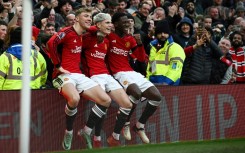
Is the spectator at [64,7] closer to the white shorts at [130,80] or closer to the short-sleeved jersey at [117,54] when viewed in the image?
the short-sleeved jersey at [117,54]

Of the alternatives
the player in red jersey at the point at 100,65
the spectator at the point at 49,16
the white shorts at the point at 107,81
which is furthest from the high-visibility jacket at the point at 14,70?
the spectator at the point at 49,16

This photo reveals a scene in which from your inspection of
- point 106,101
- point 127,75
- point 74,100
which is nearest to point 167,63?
point 127,75

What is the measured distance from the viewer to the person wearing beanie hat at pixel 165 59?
13281mm

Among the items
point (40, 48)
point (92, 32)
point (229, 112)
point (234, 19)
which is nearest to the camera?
point (92, 32)

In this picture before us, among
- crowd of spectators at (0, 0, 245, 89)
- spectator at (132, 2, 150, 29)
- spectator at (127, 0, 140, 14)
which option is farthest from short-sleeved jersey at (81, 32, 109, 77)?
spectator at (127, 0, 140, 14)

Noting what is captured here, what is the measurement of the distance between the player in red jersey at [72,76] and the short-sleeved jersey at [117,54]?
2.72 feet

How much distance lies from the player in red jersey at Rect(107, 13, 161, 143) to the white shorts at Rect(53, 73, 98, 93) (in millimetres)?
970

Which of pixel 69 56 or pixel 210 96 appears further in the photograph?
pixel 210 96

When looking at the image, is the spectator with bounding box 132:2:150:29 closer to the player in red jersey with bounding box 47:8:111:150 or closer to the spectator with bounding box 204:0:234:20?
the spectator with bounding box 204:0:234:20

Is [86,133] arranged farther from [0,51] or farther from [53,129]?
[0,51]

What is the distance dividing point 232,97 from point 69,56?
12.0ft

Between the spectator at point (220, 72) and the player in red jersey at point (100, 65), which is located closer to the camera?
the player in red jersey at point (100, 65)

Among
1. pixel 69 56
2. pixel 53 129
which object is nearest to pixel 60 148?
pixel 53 129

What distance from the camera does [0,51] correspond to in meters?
12.3
